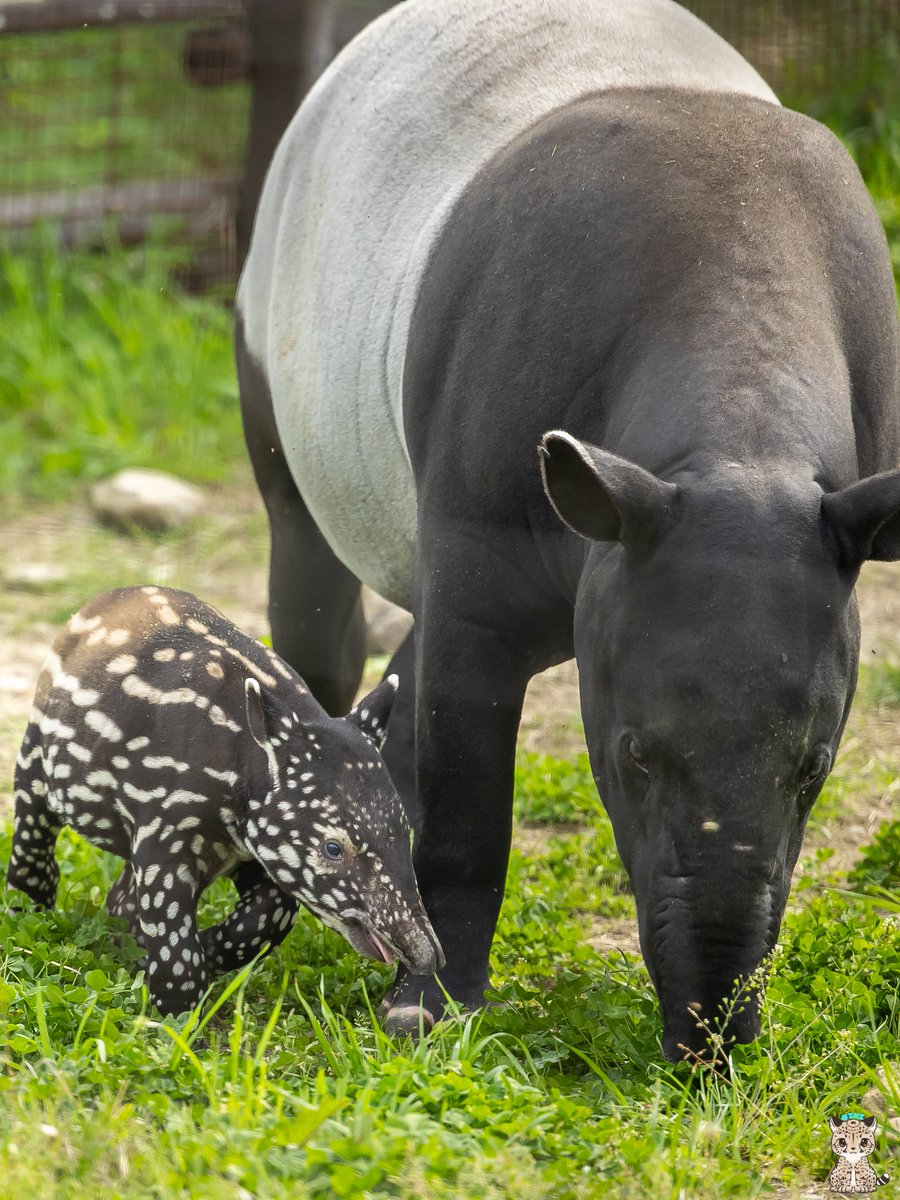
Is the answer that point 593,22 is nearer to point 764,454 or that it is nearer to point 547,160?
point 547,160

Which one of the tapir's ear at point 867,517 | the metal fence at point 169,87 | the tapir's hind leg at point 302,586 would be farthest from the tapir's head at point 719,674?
the metal fence at point 169,87

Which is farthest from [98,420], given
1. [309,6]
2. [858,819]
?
[858,819]

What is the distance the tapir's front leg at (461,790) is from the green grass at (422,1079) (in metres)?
0.12

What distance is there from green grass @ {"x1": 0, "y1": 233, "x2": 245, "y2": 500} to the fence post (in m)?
0.74

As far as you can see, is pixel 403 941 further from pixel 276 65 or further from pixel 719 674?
pixel 276 65

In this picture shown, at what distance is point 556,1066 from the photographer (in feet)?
11.1

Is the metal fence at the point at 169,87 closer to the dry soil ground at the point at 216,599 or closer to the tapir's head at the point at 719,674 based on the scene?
the dry soil ground at the point at 216,599

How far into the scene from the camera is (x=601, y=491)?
281cm

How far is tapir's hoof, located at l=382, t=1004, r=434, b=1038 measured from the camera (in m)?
3.42

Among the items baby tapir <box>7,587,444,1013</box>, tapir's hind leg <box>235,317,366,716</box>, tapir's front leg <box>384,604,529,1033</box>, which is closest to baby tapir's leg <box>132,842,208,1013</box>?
baby tapir <box>7,587,444,1013</box>

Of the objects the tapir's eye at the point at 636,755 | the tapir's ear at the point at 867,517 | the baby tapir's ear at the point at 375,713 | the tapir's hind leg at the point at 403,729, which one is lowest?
the tapir's hind leg at the point at 403,729

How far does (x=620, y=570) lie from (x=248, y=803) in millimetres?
985

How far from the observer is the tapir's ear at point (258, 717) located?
338 cm

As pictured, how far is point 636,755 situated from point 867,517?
0.55m
